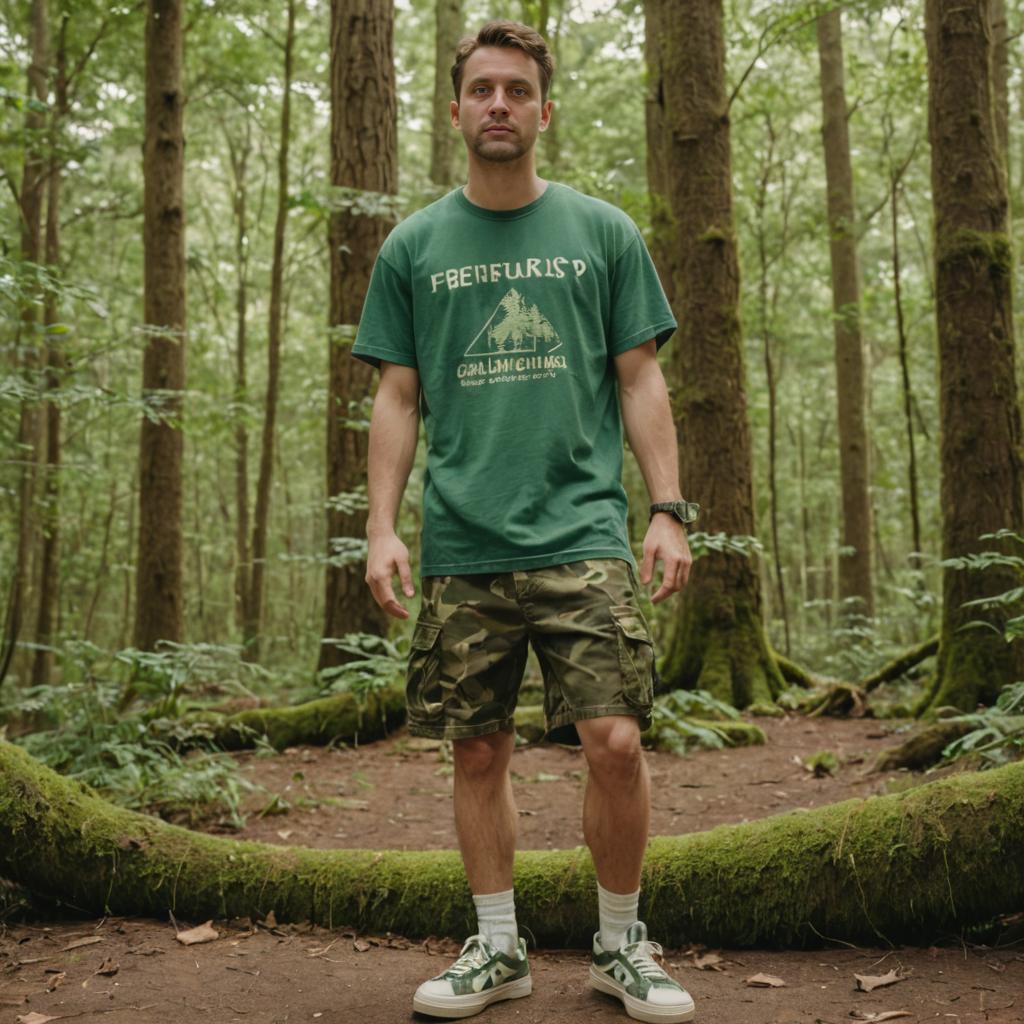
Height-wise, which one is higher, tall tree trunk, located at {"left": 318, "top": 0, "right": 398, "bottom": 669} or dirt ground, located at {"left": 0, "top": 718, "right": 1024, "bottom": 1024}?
tall tree trunk, located at {"left": 318, "top": 0, "right": 398, "bottom": 669}

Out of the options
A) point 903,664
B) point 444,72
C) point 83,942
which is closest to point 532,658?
point 903,664

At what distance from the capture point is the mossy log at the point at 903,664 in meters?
8.67

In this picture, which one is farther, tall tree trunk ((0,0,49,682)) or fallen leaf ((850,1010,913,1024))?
tall tree trunk ((0,0,49,682))

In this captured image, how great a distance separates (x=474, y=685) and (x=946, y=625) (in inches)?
199

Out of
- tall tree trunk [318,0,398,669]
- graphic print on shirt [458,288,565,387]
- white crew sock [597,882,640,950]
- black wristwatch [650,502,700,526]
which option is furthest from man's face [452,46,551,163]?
tall tree trunk [318,0,398,669]

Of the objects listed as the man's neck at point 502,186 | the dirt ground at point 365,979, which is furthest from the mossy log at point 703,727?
the man's neck at point 502,186

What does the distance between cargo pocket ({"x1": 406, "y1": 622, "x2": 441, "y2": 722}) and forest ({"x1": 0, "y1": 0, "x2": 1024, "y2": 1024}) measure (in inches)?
17.2

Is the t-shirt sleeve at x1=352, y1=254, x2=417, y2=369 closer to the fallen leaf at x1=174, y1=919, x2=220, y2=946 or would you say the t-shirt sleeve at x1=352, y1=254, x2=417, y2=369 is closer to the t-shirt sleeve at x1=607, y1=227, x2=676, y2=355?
the t-shirt sleeve at x1=607, y1=227, x2=676, y2=355

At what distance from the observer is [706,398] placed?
8.99 meters

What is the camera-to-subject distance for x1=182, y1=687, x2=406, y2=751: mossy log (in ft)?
24.8

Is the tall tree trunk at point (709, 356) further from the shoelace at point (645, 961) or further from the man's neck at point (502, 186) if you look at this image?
the man's neck at point (502, 186)

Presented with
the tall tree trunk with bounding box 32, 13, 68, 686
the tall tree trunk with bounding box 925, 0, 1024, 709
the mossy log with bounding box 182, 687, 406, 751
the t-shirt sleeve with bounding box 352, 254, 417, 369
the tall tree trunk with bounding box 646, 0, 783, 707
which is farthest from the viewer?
the tall tree trunk with bounding box 32, 13, 68, 686

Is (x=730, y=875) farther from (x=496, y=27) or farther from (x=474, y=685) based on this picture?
(x=496, y=27)

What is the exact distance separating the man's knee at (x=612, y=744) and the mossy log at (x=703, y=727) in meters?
4.45
